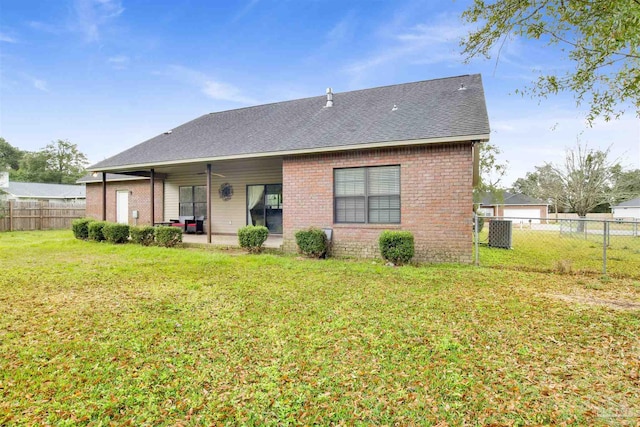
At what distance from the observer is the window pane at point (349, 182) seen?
8.87 m

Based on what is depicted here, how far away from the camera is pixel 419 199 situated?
8.16 metres

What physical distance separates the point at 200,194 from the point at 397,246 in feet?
33.8

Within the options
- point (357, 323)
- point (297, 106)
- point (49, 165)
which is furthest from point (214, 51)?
point (49, 165)

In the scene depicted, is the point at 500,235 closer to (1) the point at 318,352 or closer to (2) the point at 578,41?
(2) the point at 578,41

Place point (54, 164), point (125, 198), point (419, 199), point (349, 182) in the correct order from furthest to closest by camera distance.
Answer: point (54, 164), point (125, 198), point (349, 182), point (419, 199)

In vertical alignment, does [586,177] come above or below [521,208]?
above

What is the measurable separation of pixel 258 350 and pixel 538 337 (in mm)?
3143

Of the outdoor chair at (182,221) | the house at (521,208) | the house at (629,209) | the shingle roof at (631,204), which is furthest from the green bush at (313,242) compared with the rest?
the shingle roof at (631,204)

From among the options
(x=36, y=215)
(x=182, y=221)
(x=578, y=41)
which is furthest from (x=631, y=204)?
(x=36, y=215)

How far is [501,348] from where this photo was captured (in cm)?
343

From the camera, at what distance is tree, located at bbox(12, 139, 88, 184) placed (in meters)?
43.0

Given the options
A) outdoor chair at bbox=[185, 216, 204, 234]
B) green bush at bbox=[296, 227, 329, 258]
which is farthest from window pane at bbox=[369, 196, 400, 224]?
outdoor chair at bbox=[185, 216, 204, 234]

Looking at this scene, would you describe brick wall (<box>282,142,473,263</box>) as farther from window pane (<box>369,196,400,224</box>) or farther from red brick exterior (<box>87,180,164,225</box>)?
red brick exterior (<box>87,180,164,225</box>)

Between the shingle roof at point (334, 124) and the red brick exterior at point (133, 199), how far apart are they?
2850 millimetres
